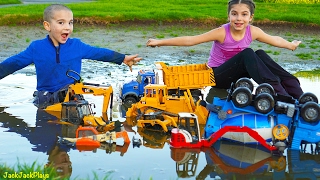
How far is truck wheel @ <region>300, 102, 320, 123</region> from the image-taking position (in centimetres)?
588

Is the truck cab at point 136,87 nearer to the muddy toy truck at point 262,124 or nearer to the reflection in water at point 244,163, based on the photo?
the muddy toy truck at point 262,124

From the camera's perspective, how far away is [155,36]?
1672cm

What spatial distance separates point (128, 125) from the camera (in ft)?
23.5

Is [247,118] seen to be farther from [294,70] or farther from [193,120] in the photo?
[294,70]

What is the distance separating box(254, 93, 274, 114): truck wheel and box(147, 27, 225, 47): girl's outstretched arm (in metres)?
1.88

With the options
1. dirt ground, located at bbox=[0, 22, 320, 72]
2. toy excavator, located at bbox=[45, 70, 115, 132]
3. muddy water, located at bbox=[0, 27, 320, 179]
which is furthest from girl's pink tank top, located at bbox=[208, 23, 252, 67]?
dirt ground, located at bbox=[0, 22, 320, 72]

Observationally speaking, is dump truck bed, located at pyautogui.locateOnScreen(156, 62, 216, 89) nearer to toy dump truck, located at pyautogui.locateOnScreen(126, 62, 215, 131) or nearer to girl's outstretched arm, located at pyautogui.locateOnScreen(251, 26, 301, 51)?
toy dump truck, located at pyautogui.locateOnScreen(126, 62, 215, 131)

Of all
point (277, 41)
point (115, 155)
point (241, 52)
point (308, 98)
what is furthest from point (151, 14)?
point (115, 155)

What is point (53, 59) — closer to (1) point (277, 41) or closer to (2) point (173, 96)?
(2) point (173, 96)

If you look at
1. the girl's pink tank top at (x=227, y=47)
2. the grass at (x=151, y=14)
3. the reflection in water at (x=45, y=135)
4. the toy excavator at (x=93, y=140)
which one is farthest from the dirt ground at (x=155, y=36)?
the toy excavator at (x=93, y=140)

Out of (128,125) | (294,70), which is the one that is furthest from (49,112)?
(294,70)

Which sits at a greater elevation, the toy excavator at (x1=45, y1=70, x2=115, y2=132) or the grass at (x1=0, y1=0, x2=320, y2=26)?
the grass at (x1=0, y1=0, x2=320, y2=26)

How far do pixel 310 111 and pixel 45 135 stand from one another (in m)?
2.78

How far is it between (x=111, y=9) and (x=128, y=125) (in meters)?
15.2
